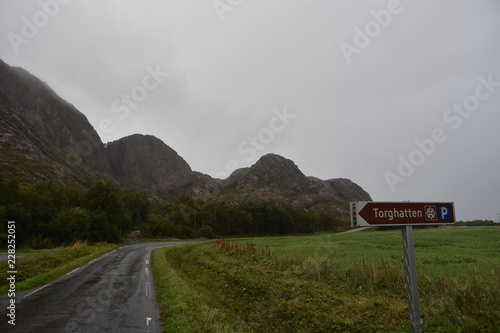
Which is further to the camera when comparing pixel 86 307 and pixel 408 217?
pixel 86 307

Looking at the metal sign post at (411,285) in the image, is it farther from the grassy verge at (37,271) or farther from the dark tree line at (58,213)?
the dark tree line at (58,213)

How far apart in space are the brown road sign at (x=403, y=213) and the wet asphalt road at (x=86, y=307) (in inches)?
268

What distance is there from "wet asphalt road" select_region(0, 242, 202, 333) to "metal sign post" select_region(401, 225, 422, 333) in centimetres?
675

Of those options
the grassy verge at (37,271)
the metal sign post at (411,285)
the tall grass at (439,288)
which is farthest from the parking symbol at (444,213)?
the grassy verge at (37,271)

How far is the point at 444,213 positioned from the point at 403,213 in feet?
3.05

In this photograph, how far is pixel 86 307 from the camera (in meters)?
10.2

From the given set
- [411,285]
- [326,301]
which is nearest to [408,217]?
[411,285]

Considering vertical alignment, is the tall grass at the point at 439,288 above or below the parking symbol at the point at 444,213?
below

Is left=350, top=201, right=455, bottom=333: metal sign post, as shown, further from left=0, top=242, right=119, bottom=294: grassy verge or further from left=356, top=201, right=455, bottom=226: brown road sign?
left=0, top=242, right=119, bottom=294: grassy verge

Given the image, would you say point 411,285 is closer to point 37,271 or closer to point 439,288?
point 439,288

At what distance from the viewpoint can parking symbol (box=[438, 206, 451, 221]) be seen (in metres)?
5.51

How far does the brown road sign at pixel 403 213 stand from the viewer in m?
5.14

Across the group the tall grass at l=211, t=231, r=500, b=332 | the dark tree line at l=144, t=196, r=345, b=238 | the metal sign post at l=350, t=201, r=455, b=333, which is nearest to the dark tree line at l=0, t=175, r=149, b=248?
the dark tree line at l=144, t=196, r=345, b=238

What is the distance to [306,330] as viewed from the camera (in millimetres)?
8602
